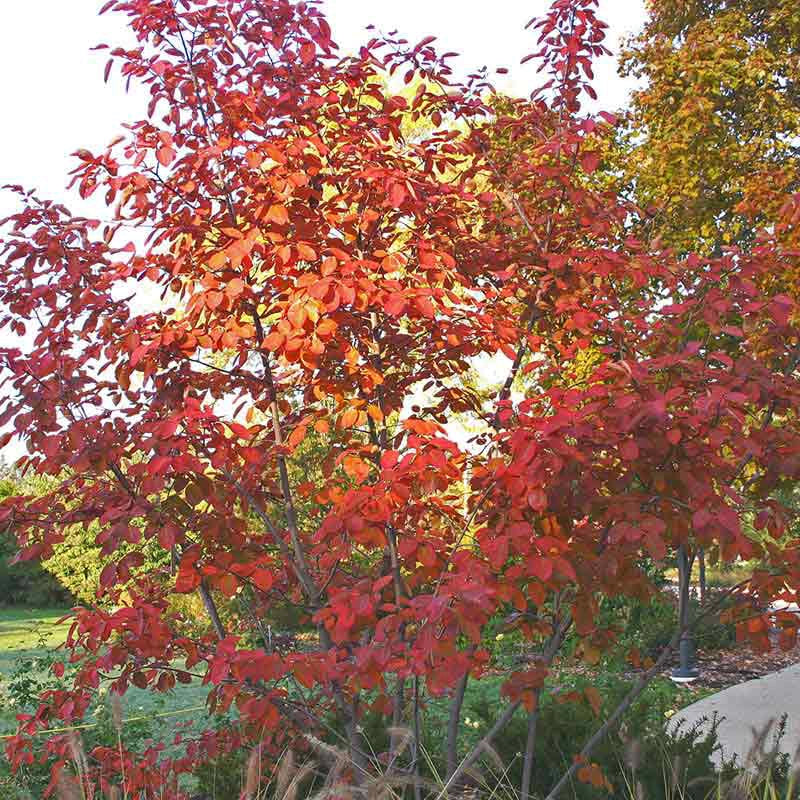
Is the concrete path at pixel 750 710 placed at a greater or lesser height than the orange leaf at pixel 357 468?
lesser

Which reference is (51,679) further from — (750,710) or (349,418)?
(349,418)

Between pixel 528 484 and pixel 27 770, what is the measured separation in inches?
137

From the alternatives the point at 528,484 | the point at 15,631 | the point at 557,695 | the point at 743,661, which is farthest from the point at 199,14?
the point at 15,631

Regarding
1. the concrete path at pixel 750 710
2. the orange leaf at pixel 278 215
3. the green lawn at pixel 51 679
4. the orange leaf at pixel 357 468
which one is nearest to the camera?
the orange leaf at pixel 357 468

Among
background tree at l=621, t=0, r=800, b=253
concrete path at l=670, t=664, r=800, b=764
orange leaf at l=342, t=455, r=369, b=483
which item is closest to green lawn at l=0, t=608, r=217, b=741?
orange leaf at l=342, t=455, r=369, b=483

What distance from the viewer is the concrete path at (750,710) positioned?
17.6 feet

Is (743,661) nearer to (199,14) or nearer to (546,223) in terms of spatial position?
(546,223)

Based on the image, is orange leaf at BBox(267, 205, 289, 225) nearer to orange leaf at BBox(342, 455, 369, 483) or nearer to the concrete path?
orange leaf at BBox(342, 455, 369, 483)

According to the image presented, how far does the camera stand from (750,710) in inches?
236

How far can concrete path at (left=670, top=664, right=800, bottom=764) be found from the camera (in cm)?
536

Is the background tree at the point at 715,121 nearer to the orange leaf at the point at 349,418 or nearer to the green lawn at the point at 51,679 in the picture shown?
the green lawn at the point at 51,679

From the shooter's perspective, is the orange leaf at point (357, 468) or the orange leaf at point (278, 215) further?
the orange leaf at point (278, 215)

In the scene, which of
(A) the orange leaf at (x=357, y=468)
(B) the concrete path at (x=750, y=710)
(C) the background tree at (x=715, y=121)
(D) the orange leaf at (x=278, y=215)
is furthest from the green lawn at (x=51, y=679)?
(C) the background tree at (x=715, y=121)

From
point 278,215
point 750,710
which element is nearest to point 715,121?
point 750,710
